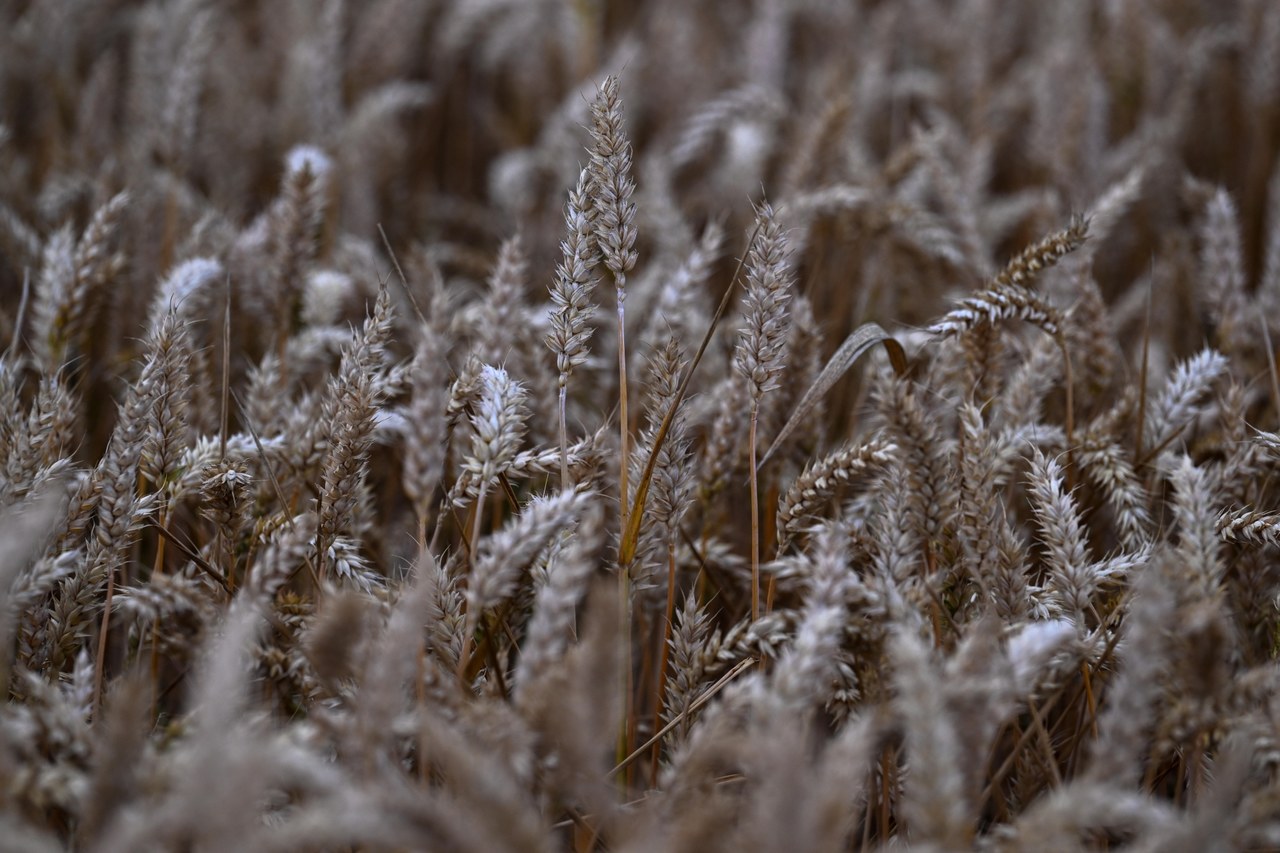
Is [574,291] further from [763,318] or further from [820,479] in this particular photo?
[820,479]

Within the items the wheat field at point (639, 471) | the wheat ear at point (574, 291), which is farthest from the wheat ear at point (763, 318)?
the wheat ear at point (574, 291)

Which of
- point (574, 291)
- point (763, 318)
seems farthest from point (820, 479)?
point (574, 291)

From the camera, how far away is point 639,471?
137cm

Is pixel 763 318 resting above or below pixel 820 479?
above

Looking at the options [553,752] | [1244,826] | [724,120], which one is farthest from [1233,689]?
[724,120]

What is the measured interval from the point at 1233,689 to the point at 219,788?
3.33 feet

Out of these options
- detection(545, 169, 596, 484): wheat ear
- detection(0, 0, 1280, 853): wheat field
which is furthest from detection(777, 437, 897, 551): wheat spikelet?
detection(545, 169, 596, 484): wheat ear

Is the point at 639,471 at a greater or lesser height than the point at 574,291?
lesser

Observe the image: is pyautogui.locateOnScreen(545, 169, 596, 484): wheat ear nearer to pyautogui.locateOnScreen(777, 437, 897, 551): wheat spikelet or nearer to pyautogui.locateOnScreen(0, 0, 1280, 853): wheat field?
pyautogui.locateOnScreen(0, 0, 1280, 853): wheat field

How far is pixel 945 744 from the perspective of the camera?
0.90m

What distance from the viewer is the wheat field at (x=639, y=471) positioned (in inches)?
38.4

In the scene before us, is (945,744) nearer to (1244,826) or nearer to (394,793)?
(1244,826)

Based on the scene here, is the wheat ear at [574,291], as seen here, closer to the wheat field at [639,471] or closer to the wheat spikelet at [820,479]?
the wheat field at [639,471]

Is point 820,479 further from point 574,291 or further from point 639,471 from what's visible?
point 574,291
